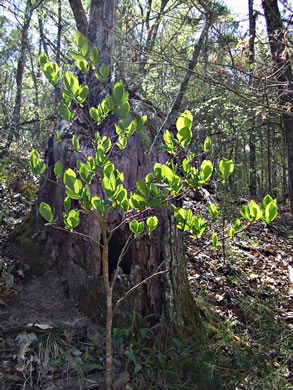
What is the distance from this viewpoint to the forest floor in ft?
7.43

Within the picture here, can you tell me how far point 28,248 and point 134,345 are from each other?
1.51 m

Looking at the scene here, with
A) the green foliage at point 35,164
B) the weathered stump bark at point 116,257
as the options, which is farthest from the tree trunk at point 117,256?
the green foliage at point 35,164

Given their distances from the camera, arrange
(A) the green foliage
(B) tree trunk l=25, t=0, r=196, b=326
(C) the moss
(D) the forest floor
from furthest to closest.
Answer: (C) the moss, (B) tree trunk l=25, t=0, r=196, b=326, (D) the forest floor, (A) the green foliage

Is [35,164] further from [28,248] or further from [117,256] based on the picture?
[28,248]

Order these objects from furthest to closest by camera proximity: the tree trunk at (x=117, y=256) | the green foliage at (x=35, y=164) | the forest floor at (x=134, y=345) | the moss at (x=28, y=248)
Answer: the moss at (x=28, y=248) < the tree trunk at (x=117, y=256) < the forest floor at (x=134, y=345) < the green foliage at (x=35, y=164)

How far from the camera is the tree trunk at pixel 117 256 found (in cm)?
280

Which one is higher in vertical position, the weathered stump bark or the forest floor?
the weathered stump bark

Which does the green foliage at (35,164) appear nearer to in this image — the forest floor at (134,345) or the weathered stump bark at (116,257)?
the weathered stump bark at (116,257)

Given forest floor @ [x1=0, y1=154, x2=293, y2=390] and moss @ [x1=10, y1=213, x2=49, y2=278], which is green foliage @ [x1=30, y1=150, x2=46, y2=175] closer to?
forest floor @ [x1=0, y1=154, x2=293, y2=390]

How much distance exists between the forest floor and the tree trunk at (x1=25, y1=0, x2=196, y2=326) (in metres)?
0.15

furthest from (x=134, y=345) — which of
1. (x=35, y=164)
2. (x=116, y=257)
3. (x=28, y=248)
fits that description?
(x=35, y=164)

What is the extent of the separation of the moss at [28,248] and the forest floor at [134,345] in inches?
3.2

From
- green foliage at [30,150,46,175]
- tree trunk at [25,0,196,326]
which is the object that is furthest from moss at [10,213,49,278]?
green foliage at [30,150,46,175]

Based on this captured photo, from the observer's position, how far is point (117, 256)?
10.1 feet
